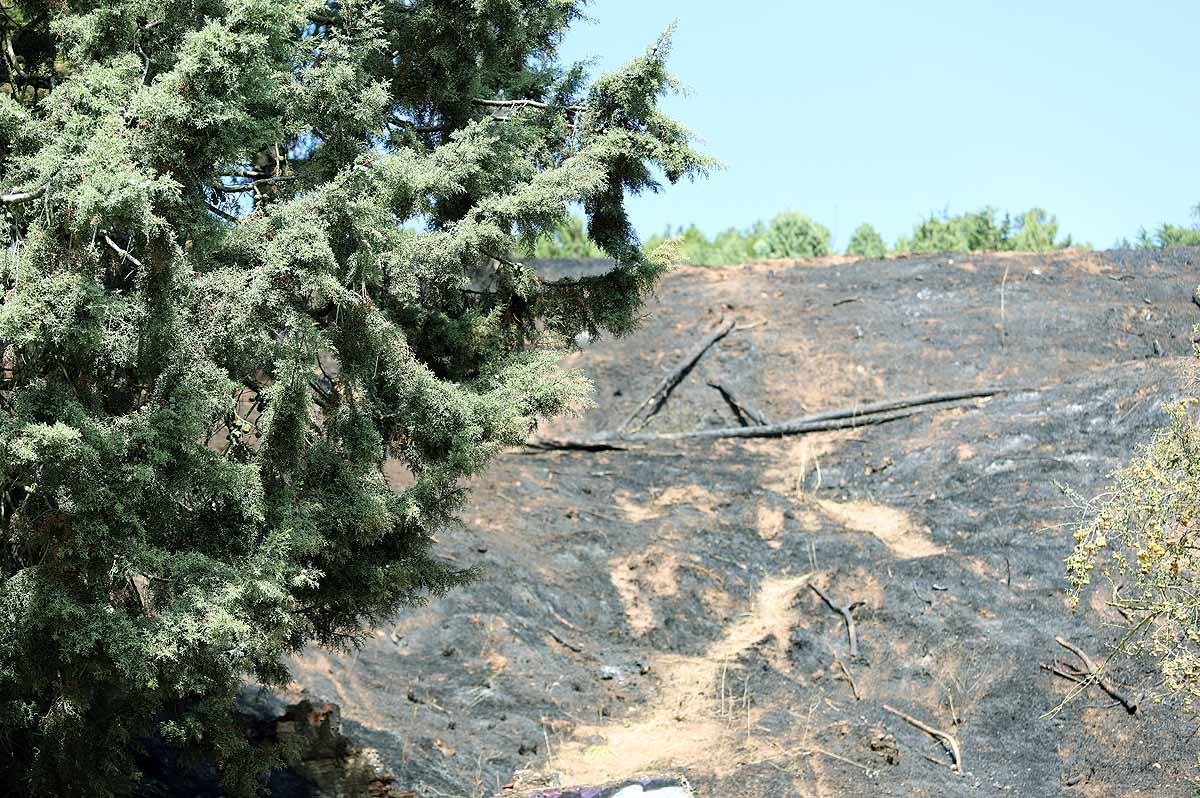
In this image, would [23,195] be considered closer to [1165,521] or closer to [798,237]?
[1165,521]

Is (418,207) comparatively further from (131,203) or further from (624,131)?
(131,203)

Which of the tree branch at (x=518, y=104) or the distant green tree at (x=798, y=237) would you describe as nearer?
the tree branch at (x=518, y=104)

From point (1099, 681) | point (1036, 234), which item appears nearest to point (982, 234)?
point (1036, 234)

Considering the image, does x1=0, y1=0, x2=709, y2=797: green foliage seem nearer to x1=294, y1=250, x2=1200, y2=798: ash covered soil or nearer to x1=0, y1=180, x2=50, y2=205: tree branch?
x1=0, y1=180, x2=50, y2=205: tree branch

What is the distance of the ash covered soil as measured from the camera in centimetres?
1030

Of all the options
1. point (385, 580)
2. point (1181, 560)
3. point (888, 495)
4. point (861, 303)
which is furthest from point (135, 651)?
point (861, 303)

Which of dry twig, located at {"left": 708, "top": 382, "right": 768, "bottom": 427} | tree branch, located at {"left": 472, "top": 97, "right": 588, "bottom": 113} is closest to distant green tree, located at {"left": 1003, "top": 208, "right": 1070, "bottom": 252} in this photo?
dry twig, located at {"left": 708, "top": 382, "right": 768, "bottom": 427}

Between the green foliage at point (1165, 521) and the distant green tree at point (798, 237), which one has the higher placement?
Answer: the green foliage at point (1165, 521)

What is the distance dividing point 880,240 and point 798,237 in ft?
6.43

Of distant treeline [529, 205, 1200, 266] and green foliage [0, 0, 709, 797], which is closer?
green foliage [0, 0, 709, 797]

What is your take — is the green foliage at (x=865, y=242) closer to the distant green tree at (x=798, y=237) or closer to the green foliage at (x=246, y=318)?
the distant green tree at (x=798, y=237)

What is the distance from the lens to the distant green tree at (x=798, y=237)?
25641 mm

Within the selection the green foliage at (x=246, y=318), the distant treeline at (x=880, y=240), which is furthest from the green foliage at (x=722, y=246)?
the green foliage at (x=246, y=318)

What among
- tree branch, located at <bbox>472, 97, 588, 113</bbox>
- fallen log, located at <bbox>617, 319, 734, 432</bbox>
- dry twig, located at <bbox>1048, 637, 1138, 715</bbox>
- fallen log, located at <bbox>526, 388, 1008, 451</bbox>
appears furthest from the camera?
fallen log, located at <bbox>617, 319, 734, 432</bbox>
